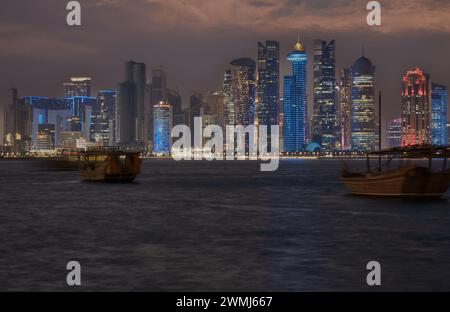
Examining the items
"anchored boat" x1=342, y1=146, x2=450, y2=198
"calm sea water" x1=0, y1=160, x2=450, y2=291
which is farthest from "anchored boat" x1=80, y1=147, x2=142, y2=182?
"anchored boat" x1=342, y1=146, x2=450, y2=198

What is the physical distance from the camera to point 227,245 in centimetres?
4319

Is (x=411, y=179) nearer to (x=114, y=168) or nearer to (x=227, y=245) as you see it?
(x=227, y=245)

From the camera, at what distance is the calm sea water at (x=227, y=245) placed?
3103 cm

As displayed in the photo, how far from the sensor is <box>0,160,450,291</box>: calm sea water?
31.0 metres

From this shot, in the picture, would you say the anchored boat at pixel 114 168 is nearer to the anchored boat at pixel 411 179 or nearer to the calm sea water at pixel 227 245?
the calm sea water at pixel 227 245

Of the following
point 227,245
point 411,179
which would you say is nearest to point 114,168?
point 411,179

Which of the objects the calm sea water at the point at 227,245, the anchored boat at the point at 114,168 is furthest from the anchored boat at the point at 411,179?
the anchored boat at the point at 114,168

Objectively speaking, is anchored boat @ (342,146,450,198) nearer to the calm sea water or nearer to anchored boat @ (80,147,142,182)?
the calm sea water

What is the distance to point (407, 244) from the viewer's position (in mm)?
43625

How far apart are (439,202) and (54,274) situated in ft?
169

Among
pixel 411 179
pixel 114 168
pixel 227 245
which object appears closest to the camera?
pixel 227 245

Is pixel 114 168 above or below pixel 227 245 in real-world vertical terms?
above
